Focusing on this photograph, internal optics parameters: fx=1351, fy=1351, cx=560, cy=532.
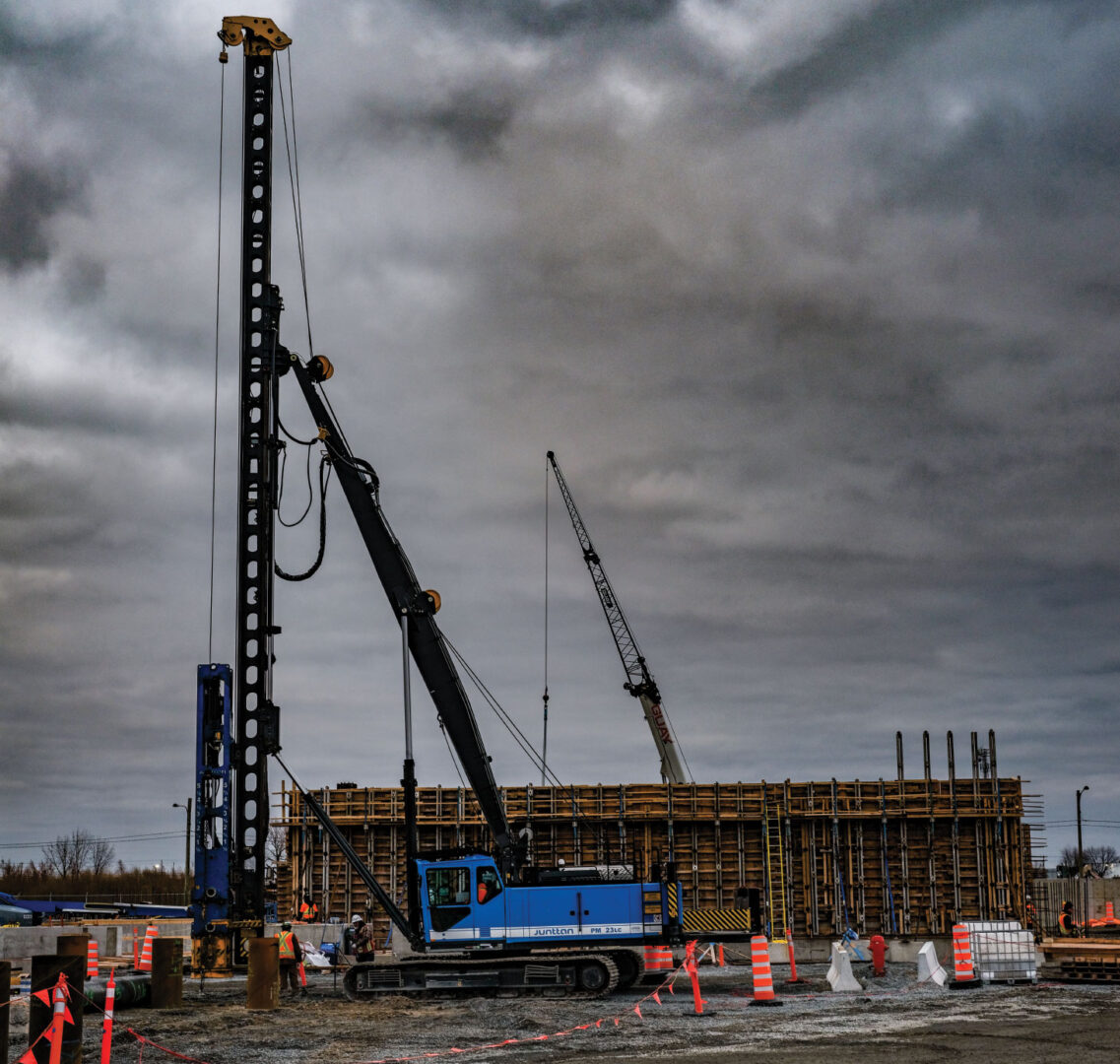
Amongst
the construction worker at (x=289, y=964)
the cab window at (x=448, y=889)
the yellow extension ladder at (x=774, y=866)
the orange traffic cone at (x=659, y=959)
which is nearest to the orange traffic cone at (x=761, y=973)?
the orange traffic cone at (x=659, y=959)

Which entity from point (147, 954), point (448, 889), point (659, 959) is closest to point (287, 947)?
point (448, 889)

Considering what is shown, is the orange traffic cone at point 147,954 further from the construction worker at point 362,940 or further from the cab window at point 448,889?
the cab window at point 448,889

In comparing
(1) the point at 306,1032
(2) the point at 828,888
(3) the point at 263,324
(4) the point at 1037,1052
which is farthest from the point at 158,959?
(2) the point at 828,888

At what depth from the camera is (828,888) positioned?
47.3 meters

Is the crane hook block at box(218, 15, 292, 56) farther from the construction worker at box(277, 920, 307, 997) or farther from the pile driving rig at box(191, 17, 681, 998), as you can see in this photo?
the construction worker at box(277, 920, 307, 997)

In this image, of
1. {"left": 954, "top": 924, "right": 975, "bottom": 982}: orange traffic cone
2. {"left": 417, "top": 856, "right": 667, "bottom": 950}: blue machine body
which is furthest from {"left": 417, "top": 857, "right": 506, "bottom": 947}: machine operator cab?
{"left": 954, "top": 924, "right": 975, "bottom": 982}: orange traffic cone

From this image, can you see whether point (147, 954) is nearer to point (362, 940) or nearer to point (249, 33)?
point (362, 940)

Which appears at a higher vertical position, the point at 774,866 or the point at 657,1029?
the point at 774,866

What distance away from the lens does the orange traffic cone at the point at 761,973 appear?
25.4m

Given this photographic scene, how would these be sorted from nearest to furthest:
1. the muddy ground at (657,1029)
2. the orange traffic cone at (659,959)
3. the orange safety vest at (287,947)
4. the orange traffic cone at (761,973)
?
1. the muddy ground at (657,1029)
2. the orange traffic cone at (761,973)
3. the orange traffic cone at (659,959)
4. the orange safety vest at (287,947)

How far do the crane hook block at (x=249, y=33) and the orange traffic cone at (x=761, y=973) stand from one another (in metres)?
22.6

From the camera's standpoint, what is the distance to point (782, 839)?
1874 inches

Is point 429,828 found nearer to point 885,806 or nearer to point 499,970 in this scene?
point 885,806

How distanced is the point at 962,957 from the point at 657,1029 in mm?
9221
